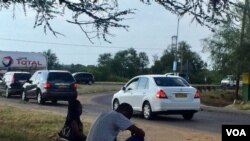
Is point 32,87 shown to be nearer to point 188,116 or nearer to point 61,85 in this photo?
point 61,85

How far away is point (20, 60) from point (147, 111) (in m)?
31.7

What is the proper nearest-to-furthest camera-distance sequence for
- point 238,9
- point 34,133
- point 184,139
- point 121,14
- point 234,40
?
point 238,9 → point 121,14 → point 184,139 → point 34,133 → point 234,40

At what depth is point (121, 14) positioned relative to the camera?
8.53m

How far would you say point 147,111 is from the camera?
66.0 feet

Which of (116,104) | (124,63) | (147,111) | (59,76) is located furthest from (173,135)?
(124,63)

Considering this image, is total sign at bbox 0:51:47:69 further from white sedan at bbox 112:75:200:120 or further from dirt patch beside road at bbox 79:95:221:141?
dirt patch beside road at bbox 79:95:221:141

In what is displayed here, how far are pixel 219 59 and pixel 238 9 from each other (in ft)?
105

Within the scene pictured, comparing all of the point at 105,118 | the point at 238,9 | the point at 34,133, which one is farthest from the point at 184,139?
the point at 238,9

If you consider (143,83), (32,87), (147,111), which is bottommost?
(147,111)

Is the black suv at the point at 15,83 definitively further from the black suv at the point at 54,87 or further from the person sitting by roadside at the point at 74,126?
the person sitting by roadside at the point at 74,126

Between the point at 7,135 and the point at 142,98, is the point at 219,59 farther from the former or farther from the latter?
the point at 7,135

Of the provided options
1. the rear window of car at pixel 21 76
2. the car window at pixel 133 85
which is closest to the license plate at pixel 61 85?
the car window at pixel 133 85

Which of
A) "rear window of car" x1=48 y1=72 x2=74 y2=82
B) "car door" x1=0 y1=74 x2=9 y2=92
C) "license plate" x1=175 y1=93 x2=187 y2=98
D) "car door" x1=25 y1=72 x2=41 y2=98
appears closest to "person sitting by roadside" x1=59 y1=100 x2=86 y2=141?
"license plate" x1=175 y1=93 x2=187 y2=98

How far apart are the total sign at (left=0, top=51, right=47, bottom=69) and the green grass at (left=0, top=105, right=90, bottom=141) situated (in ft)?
97.5
